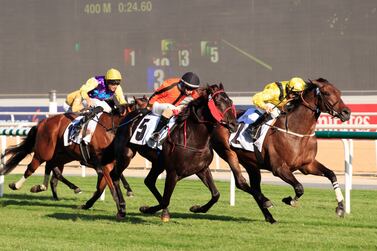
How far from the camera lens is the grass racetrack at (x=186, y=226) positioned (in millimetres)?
7891

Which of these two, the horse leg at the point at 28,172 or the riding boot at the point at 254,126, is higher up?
the riding boot at the point at 254,126

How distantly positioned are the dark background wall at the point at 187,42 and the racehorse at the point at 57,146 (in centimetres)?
1401

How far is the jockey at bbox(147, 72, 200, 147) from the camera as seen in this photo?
30.6 feet

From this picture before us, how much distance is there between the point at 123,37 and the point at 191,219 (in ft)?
64.3

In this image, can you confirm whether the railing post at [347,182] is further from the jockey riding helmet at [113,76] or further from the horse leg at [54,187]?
the horse leg at [54,187]

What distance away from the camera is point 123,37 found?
2889cm

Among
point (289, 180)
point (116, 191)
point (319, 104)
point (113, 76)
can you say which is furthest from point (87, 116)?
point (319, 104)

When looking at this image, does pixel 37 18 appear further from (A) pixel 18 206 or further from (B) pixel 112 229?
(B) pixel 112 229

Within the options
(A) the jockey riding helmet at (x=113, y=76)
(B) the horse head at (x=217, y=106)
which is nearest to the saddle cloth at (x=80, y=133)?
(A) the jockey riding helmet at (x=113, y=76)

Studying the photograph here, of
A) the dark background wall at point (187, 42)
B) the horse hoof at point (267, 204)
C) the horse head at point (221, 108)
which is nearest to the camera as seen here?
the horse head at point (221, 108)

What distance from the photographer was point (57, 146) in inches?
457

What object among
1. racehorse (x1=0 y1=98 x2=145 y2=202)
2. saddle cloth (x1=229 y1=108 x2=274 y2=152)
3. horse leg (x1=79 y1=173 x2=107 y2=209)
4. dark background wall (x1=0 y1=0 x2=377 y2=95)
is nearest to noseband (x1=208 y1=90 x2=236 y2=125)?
saddle cloth (x1=229 y1=108 x2=274 y2=152)

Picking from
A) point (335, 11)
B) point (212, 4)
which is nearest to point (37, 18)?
point (212, 4)

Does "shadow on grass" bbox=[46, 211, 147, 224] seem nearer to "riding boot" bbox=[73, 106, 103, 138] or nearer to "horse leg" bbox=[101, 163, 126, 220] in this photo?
"horse leg" bbox=[101, 163, 126, 220]
